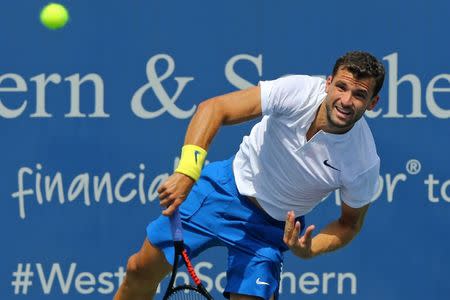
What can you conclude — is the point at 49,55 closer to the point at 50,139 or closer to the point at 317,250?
the point at 50,139

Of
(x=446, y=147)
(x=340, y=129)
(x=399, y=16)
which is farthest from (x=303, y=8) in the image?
(x=340, y=129)

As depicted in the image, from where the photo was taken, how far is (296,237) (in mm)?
4699

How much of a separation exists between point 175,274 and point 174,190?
59 cm

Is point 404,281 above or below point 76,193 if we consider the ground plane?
below

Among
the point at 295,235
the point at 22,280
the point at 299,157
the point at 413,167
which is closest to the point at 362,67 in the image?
the point at 299,157

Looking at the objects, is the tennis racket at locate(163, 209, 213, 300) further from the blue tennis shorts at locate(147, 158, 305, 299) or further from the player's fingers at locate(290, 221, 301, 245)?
the player's fingers at locate(290, 221, 301, 245)

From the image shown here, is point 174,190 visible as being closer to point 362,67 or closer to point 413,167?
point 362,67

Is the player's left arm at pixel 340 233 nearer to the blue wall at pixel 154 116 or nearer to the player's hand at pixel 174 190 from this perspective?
the player's hand at pixel 174 190

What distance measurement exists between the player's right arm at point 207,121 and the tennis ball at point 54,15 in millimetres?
1573

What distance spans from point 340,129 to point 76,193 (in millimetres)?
1753

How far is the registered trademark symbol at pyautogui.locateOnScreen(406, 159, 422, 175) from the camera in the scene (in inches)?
243

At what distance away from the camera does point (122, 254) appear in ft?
20.2

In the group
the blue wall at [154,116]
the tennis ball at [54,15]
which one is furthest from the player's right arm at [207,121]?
the tennis ball at [54,15]

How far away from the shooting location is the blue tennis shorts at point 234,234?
16.9 ft
